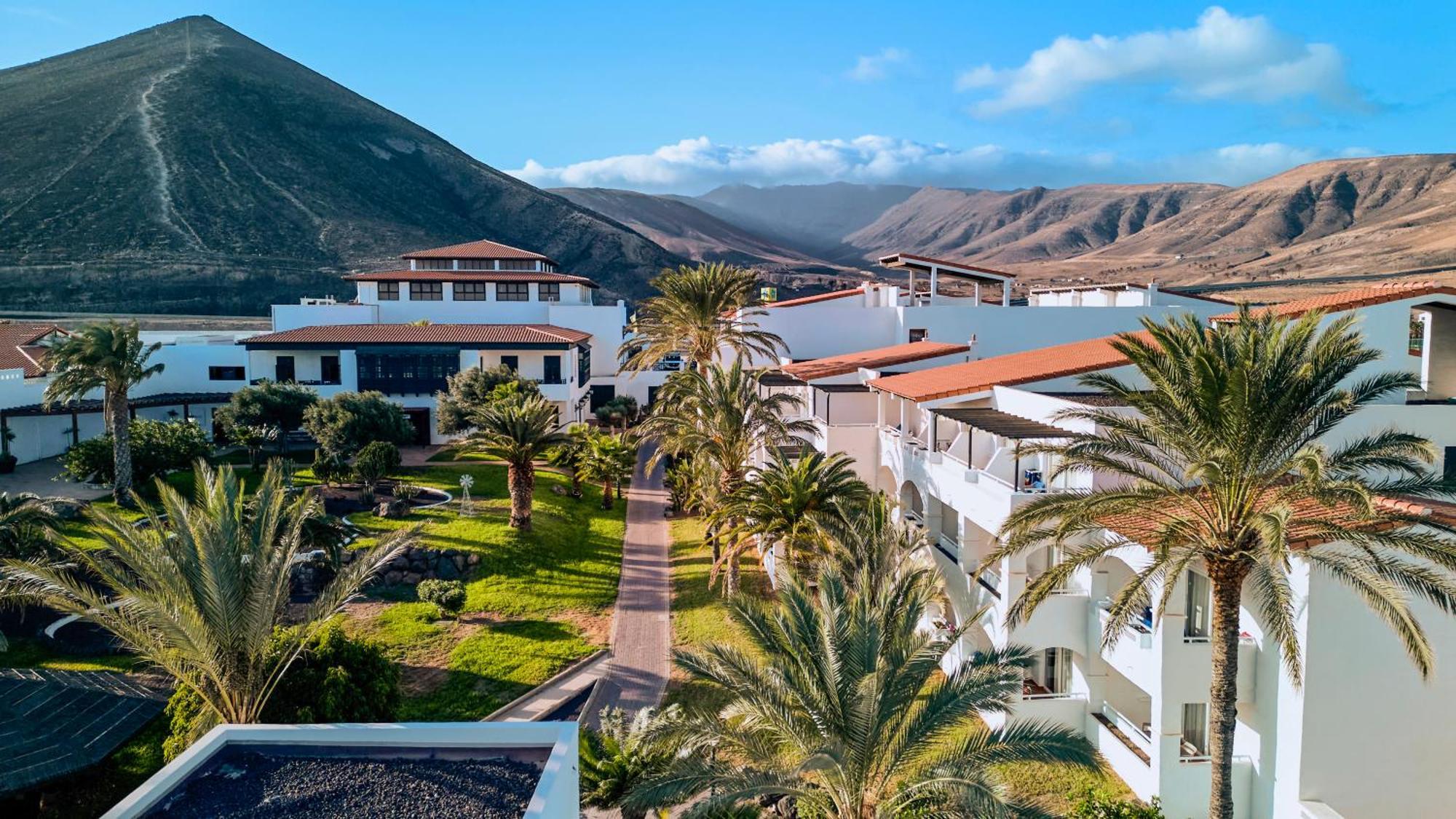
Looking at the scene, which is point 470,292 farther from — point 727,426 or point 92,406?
point 727,426

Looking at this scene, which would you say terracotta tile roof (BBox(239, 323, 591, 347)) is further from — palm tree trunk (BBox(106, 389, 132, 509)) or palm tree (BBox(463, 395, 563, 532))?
palm tree trunk (BBox(106, 389, 132, 509))

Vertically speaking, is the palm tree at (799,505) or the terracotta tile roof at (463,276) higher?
the terracotta tile roof at (463,276)

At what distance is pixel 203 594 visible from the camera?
523 inches

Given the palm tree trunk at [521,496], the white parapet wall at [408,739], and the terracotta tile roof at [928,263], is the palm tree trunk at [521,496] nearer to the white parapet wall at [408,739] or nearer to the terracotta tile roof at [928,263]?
the white parapet wall at [408,739]

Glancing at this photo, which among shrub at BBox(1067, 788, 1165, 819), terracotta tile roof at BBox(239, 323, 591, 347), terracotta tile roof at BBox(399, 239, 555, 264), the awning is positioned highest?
terracotta tile roof at BBox(399, 239, 555, 264)

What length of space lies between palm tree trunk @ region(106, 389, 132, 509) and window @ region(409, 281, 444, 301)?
29938 millimetres

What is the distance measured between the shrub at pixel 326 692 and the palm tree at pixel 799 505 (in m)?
9.36

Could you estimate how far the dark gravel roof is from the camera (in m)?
9.59

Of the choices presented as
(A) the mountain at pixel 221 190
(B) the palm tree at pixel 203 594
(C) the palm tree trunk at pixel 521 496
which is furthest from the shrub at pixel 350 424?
(A) the mountain at pixel 221 190

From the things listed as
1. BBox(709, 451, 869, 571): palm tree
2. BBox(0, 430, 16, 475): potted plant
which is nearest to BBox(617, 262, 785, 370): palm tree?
BBox(709, 451, 869, 571): palm tree

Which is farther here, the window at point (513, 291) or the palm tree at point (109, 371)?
the window at point (513, 291)

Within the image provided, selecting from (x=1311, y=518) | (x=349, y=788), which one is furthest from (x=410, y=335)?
(x=1311, y=518)

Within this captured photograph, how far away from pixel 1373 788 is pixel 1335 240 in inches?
5402

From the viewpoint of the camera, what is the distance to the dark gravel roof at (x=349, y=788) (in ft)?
31.5
